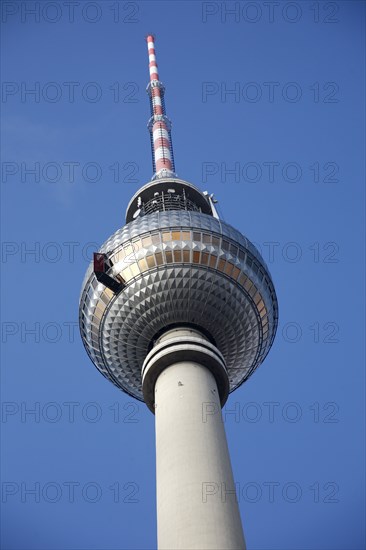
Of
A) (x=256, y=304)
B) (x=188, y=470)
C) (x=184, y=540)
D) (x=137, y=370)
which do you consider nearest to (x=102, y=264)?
(x=137, y=370)

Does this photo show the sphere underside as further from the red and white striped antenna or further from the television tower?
the red and white striped antenna

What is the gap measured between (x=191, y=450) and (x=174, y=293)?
890 cm

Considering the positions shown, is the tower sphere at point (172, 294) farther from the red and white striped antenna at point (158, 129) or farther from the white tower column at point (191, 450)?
the red and white striped antenna at point (158, 129)

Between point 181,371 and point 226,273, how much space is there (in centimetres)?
624

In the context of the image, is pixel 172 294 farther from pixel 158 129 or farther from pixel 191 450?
pixel 158 129

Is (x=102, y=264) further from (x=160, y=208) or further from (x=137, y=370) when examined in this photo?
(x=160, y=208)

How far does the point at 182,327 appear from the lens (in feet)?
112

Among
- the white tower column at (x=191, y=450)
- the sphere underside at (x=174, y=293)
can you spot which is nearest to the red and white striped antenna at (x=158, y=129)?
the sphere underside at (x=174, y=293)

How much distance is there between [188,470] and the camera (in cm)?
2722

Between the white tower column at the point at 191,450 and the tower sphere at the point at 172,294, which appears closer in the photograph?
the white tower column at the point at 191,450

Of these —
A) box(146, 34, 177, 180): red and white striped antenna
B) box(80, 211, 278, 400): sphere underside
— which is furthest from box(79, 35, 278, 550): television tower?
box(146, 34, 177, 180): red and white striped antenna

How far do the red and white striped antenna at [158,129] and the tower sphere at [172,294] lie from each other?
41.1 feet

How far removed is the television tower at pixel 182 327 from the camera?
28.3 m

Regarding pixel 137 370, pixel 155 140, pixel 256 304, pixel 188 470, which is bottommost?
pixel 188 470
